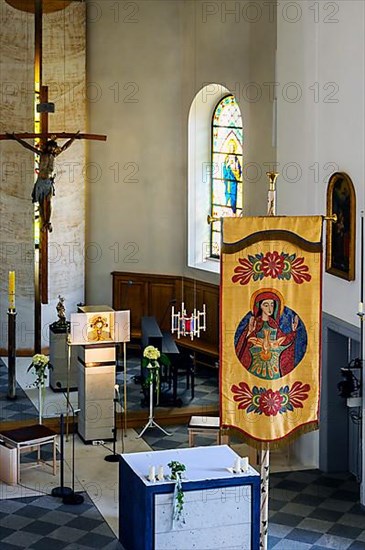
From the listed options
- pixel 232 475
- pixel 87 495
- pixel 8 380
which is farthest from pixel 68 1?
pixel 232 475

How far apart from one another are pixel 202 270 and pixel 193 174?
1.50m

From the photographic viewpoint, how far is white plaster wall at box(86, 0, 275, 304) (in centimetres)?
1772

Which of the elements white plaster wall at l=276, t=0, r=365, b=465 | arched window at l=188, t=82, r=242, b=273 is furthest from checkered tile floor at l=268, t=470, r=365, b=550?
arched window at l=188, t=82, r=242, b=273

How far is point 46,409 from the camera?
1507 cm

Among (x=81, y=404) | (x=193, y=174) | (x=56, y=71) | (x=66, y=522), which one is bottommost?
(x=66, y=522)

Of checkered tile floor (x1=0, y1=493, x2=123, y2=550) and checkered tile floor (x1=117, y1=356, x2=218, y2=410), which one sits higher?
checkered tile floor (x1=117, y1=356, x2=218, y2=410)

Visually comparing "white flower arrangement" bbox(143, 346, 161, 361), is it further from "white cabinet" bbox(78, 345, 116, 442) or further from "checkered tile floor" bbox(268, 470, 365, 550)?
"checkered tile floor" bbox(268, 470, 365, 550)

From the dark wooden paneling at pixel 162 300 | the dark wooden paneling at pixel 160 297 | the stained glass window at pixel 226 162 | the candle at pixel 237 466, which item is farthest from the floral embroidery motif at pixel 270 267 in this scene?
the dark wooden paneling at pixel 162 300

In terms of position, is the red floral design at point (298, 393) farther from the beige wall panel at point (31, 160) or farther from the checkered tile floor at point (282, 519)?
the beige wall panel at point (31, 160)

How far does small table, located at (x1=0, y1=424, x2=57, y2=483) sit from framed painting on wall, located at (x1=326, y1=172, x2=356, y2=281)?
3634 millimetres

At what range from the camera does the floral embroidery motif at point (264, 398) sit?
10.1m

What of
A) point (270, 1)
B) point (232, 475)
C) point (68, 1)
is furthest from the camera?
point (68, 1)

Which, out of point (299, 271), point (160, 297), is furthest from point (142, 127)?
point (299, 271)

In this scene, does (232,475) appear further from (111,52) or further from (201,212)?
(111,52)
